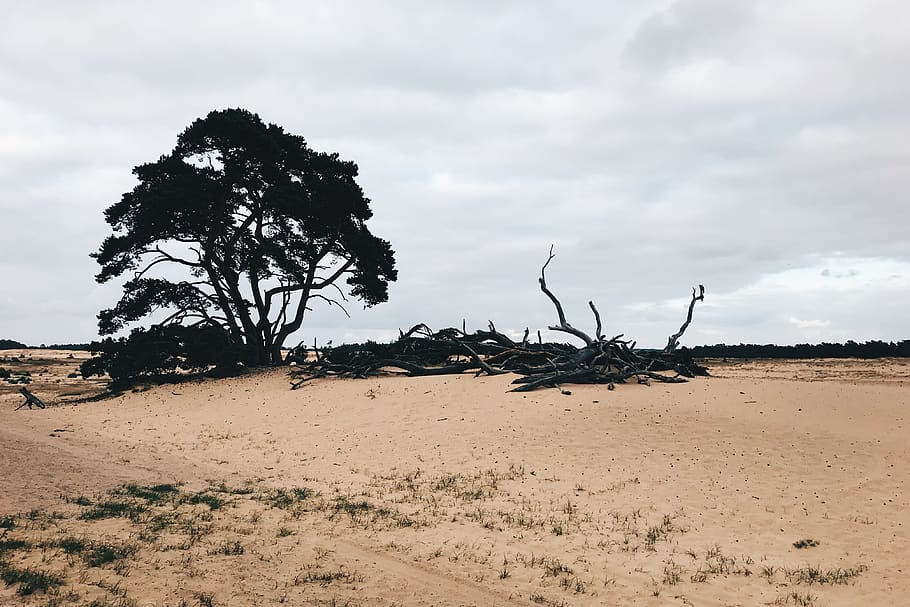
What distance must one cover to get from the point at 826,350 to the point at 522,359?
25.3 meters

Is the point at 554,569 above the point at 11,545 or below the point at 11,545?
below

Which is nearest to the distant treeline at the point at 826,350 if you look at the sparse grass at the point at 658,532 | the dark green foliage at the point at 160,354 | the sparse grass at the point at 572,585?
the dark green foliage at the point at 160,354

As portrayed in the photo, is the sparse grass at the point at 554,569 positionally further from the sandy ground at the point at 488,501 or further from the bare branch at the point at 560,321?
the bare branch at the point at 560,321

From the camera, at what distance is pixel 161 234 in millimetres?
27328

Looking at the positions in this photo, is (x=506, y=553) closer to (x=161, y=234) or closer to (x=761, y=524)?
(x=761, y=524)

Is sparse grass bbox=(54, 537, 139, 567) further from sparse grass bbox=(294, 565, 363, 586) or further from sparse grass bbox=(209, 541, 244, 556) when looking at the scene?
sparse grass bbox=(294, 565, 363, 586)

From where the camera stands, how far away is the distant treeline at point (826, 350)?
36.3 m

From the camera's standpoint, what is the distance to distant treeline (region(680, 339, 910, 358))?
3634 centimetres

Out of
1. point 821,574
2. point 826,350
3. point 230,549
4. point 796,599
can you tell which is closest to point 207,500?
point 230,549

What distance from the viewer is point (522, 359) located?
77.5ft

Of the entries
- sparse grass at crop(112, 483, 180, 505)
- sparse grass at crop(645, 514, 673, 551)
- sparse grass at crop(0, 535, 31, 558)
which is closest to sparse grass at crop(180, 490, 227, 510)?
sparse grass at crop(112, 483, 180, 505)

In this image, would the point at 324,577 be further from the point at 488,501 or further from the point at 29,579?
the point at 488,501

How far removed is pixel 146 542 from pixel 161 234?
22.5 m

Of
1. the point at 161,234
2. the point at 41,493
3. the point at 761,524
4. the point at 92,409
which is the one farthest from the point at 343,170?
the point at 761,524
